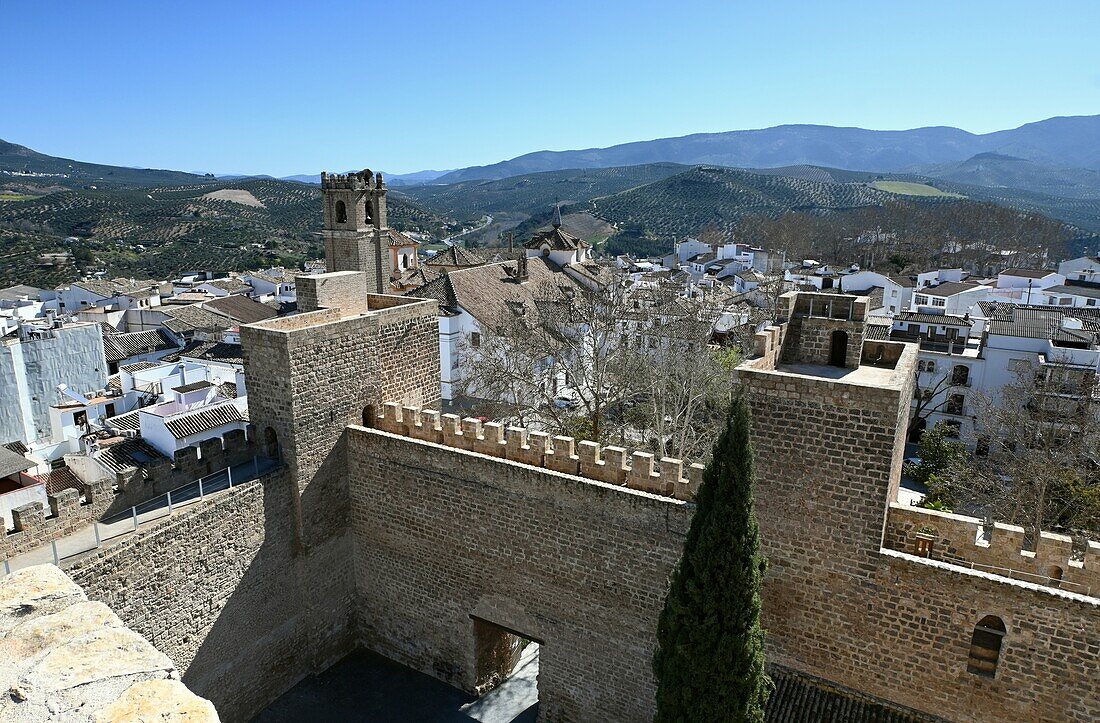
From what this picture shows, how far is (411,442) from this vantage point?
11039 millimetres

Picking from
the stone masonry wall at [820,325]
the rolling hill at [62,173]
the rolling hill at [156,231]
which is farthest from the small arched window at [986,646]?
the rolling hill at [62,173]

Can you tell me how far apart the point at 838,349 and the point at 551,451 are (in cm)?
439

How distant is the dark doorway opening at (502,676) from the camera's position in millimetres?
11406

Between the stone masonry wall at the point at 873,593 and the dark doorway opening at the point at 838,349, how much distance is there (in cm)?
91

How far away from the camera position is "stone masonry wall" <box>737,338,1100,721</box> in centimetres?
734

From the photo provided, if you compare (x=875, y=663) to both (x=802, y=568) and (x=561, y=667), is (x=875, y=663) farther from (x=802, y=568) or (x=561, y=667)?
(x=561, y=667)

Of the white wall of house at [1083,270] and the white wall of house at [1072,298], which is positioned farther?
the white wall of house at [1083,270]

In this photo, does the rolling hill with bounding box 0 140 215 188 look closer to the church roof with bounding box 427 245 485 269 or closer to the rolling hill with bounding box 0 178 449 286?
the rolling hill with bounding box 0 178 449 286

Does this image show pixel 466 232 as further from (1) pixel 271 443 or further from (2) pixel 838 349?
(2) pixel 838 349

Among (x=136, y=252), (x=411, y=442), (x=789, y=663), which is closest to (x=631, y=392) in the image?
(x=411, y=442)

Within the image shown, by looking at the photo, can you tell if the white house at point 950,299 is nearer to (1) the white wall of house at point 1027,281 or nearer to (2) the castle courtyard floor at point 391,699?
(1) the white wall of house at point 1027,281

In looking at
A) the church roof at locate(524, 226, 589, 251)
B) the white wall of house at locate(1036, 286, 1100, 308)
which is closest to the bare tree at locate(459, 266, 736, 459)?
the church roof at locate(524, 226, 589, 251)

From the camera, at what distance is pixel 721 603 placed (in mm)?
7500

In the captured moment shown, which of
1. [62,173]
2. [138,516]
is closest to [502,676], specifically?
[138,516]
